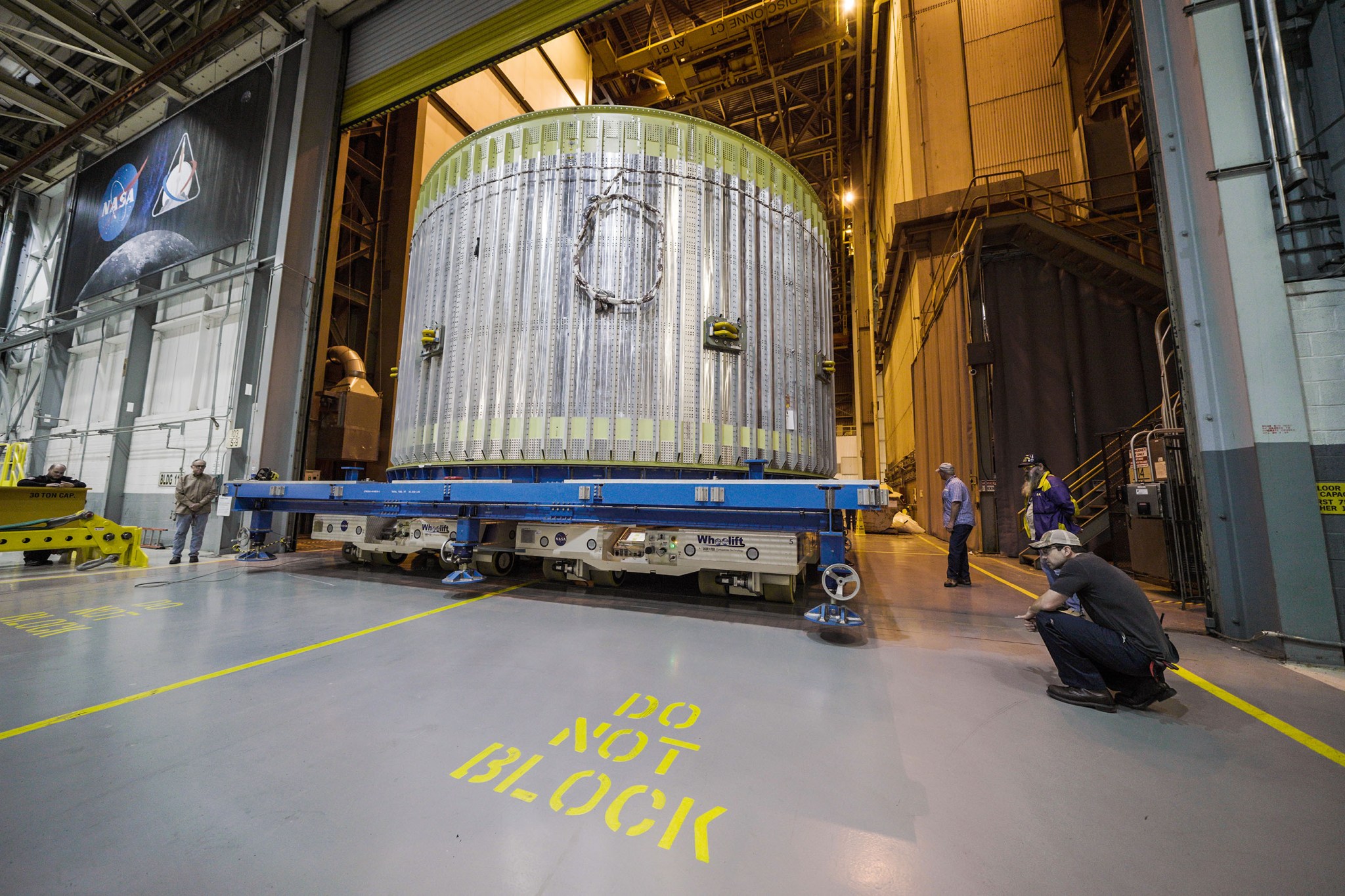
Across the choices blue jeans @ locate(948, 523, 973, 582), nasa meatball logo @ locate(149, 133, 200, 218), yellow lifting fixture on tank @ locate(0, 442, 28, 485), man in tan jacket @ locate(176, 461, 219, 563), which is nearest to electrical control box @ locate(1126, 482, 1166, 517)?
blue jeans @ locate(948, 523, 973, 582)

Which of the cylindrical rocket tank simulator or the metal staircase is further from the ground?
the cylindrical rocket tank simulator

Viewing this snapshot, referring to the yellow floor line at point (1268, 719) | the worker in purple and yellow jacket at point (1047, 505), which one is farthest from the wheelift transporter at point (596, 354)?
the worker in purple and yellow jacket at point (1047, 505)

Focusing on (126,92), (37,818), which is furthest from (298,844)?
(126,92)

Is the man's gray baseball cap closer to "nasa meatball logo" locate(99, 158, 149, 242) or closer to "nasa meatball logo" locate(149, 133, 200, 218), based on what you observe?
"nasa meatball logo" locate(149, 133, 200, 218)

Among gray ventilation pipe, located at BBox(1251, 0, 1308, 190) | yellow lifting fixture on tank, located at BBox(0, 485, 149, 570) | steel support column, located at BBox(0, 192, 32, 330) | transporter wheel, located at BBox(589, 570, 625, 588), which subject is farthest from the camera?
steel support column, located at BBox(0, 192, 32, 330)

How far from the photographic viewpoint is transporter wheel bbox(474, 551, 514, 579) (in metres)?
6.40

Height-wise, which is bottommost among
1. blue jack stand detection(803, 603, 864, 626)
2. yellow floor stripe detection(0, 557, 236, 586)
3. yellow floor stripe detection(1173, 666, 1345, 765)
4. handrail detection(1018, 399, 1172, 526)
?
yellow floor stripe detection(1173, 666, 1345, 765)

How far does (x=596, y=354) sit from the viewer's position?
5.54 meters

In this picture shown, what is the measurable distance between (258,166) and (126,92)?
4.60 m

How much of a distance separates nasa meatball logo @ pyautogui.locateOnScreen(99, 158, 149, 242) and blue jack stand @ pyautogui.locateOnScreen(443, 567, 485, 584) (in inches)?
575

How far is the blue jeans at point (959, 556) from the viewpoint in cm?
654

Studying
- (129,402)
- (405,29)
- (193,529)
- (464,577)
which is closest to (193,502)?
(193,529)

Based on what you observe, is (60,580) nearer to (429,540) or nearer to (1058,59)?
(429,540)

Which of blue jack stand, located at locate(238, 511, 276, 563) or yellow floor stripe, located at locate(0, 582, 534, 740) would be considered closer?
yellow floor stripe, located at locate(0, 582, 534, 740)
